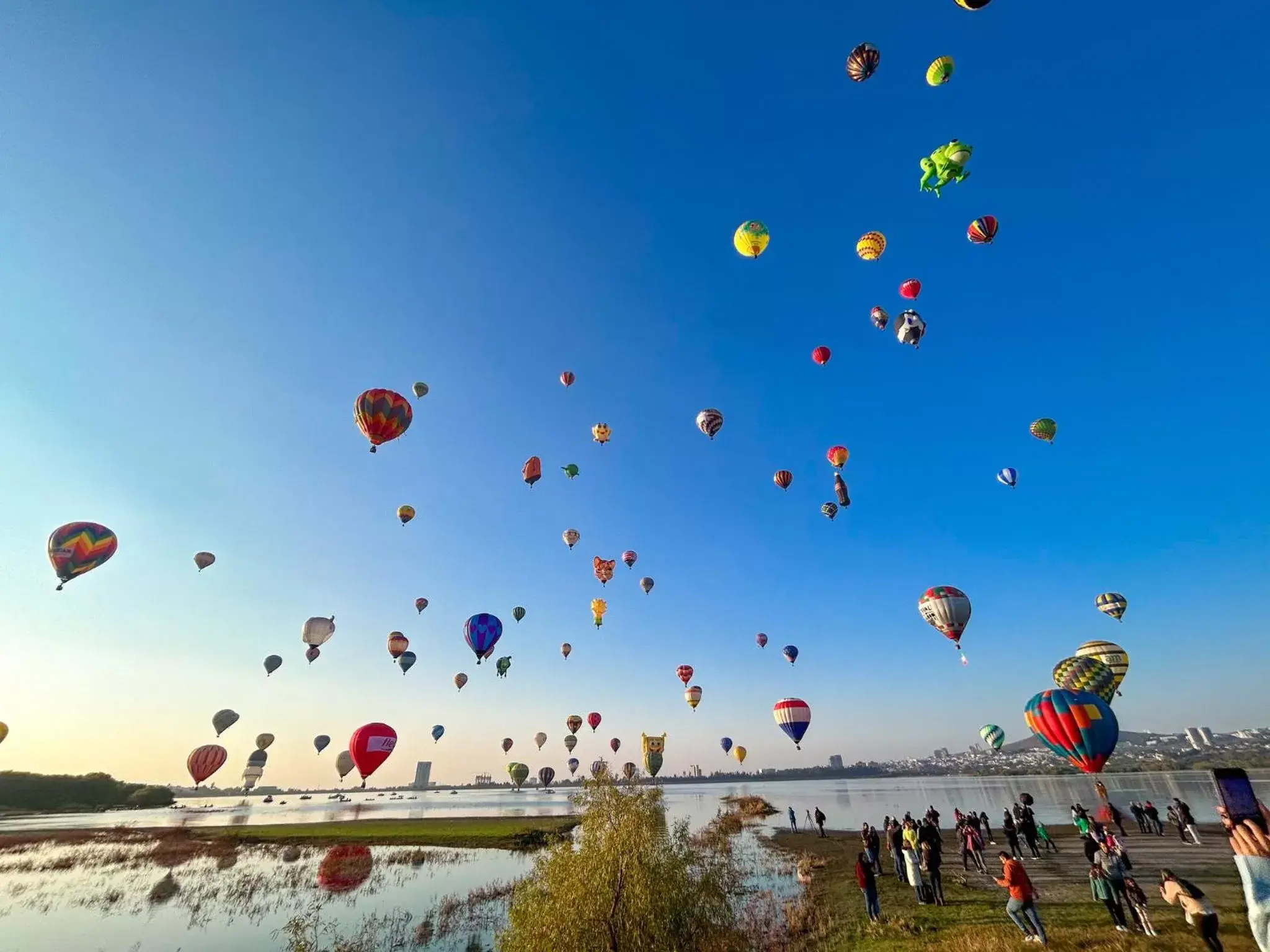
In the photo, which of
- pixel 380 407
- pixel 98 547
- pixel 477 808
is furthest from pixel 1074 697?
pixel 477 808

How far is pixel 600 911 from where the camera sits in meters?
15.0

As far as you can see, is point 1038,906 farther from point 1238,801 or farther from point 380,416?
point 380,416

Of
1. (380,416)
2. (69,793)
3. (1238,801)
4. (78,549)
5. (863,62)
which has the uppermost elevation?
(863,62)

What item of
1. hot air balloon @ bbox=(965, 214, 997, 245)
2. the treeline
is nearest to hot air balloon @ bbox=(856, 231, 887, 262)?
hot air balloon @ bbox=(965, 214, 997, 245)

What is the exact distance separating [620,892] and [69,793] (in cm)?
15001

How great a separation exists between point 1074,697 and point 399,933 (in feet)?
98.3

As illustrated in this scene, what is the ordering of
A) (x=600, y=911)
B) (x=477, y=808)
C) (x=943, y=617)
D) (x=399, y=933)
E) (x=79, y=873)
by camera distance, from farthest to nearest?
(x=477, y=808) → (x=79, y=873) → (x=943, y=617) → (x=399, y=933) → (x=600, y=911)

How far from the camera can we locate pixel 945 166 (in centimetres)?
2389

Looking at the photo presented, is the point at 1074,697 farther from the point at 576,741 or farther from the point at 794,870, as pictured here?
the point at 576,741

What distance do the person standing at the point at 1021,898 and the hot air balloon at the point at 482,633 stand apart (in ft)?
100

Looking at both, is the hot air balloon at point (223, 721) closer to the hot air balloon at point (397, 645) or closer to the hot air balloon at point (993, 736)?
the hot air balloon at point (397, 645)

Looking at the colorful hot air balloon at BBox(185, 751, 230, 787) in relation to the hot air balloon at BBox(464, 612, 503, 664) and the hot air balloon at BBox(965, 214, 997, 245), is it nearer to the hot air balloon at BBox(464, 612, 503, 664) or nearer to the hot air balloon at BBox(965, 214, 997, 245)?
the hot air balloon at BBox(464, 612, 503, 664)

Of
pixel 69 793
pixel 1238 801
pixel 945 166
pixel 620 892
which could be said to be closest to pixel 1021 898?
pixel 1238 801

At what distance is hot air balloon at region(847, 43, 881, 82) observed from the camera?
1003 inches
